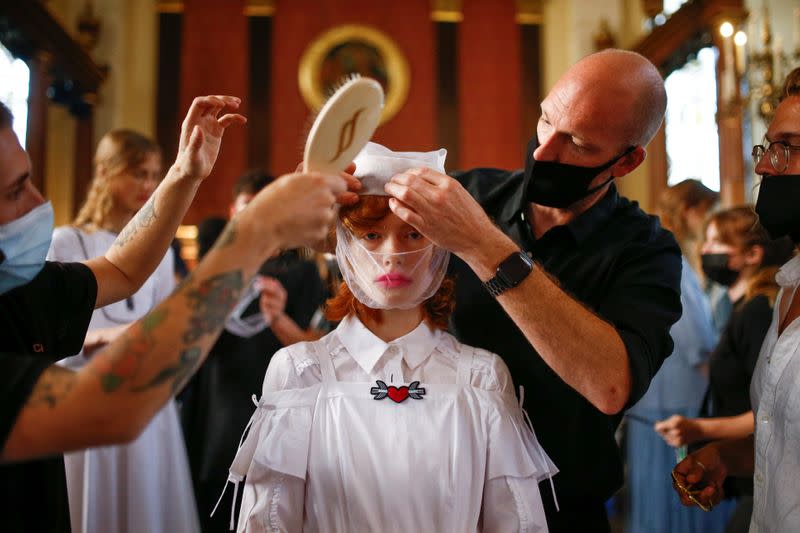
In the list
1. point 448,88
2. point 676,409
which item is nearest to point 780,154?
point 676,409

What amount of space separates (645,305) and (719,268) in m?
2.21

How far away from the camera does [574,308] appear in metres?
1.80

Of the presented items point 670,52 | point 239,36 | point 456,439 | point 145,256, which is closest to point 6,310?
point 145,256

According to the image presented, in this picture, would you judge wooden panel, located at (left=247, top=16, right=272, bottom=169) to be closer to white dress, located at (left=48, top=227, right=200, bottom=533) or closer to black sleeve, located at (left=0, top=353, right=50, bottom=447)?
white dress, located at (left=48, top=227, right=200, bottom=533)

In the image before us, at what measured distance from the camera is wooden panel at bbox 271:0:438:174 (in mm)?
10445

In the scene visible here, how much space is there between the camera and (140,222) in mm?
1993

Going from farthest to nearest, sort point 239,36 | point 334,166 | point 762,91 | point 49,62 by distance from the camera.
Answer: point 239,36
point 49,62
point 762,91
point 334,166

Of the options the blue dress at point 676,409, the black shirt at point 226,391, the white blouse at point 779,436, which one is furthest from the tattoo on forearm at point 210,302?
the blue dress at point 676,409

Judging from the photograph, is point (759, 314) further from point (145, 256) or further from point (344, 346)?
point (145, 256)

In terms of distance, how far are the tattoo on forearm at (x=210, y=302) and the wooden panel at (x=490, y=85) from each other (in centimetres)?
935

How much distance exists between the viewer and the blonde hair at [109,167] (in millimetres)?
3400

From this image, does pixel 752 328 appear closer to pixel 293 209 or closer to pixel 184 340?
pixel 293 209

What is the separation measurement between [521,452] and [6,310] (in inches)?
47.5

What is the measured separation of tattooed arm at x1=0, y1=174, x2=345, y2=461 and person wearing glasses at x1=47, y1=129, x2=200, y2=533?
1.93m
